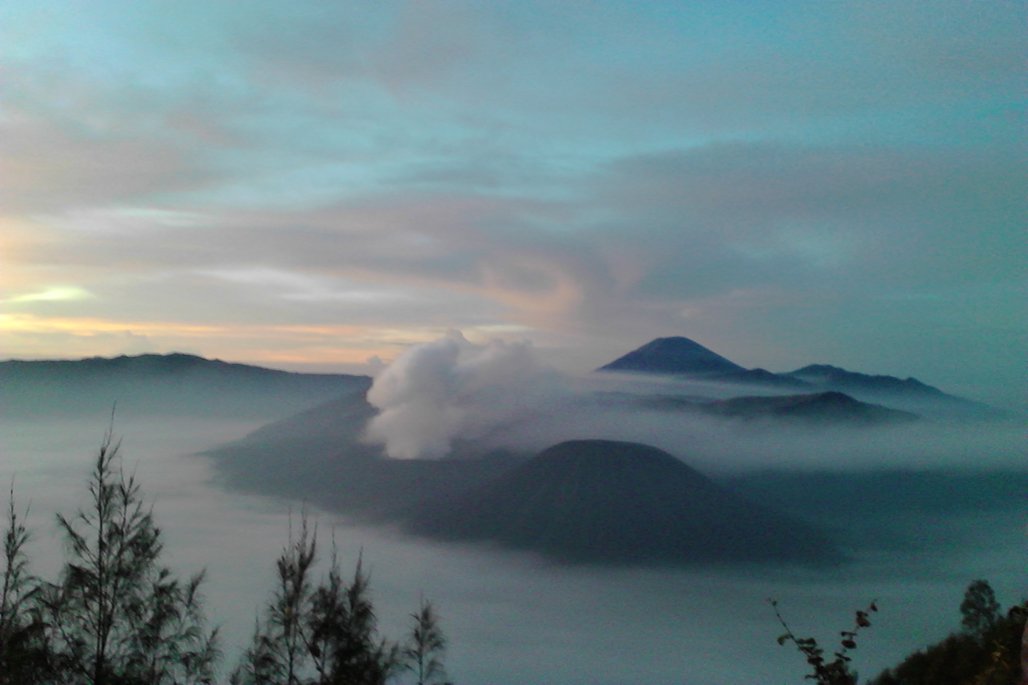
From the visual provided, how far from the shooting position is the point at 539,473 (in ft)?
528

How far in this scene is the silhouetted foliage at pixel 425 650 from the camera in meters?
18.9

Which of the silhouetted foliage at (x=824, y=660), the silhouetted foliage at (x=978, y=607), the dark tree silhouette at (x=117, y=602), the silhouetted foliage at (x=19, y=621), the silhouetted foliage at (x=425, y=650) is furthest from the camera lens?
the silhouetted foliage at (x=978, y=607)

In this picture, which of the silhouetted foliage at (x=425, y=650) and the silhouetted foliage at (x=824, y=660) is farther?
the silhouetted foliage at (x=425, y=650)

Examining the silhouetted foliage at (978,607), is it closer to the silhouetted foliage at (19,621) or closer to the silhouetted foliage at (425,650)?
the silhouetted foliage at (425,650)

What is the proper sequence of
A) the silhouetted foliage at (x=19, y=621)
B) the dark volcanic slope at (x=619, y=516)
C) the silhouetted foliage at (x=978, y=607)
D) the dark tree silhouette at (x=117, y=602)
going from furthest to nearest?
the dark volcanic slope at (x=619, y=516), the silhouetted foliage at (x=978, y=607), the dark tree silhouette at (x=117, y=602), the silhouetted foliage at (x=19, y=621)

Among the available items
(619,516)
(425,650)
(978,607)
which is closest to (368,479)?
(619,516)

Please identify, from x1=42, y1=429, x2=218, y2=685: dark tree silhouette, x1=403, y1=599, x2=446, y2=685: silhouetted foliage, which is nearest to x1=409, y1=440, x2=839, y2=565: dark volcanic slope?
x1=403, y1=599, x2=446, y2=685: silhouetted foliage

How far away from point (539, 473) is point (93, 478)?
14851 centimetres

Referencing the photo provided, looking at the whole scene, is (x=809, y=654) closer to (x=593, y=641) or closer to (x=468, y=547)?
(x=593, y=641)

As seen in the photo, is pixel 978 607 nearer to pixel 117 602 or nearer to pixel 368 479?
pixel 117 602

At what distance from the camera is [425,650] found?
19703 millimetres

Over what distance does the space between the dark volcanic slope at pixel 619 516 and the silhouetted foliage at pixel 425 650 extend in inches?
4967

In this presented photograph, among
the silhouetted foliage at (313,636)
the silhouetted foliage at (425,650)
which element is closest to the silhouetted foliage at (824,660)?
the silhouetted foliage at (313,636)

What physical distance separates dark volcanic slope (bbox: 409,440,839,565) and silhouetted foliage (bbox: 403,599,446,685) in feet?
414
